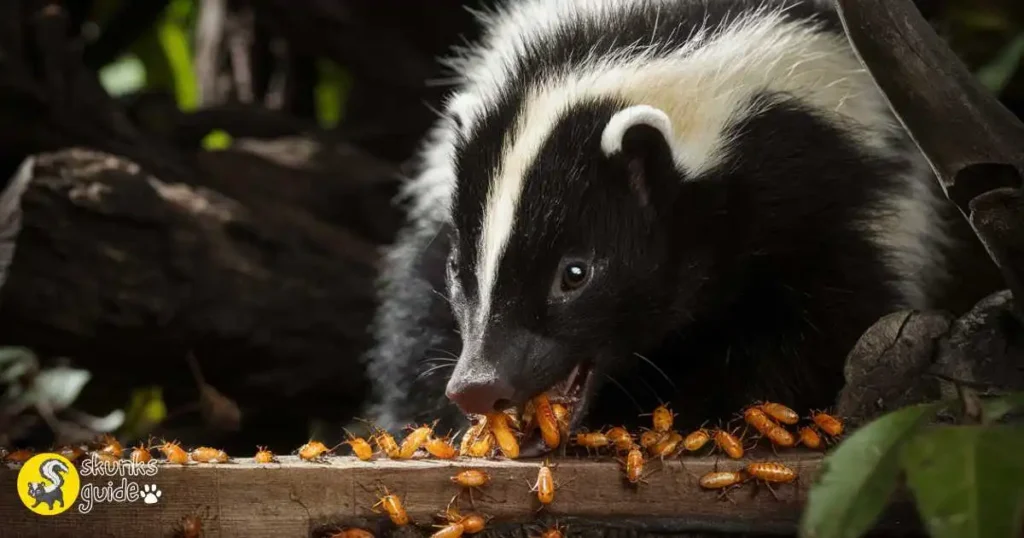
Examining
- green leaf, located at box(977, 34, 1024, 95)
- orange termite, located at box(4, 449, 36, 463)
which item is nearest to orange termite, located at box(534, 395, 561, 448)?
orange termite, located at box(4, 449, 36, 463)

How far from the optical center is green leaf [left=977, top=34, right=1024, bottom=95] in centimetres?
365

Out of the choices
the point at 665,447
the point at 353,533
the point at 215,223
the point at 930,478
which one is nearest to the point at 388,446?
the point at 353,533

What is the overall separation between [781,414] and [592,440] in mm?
453

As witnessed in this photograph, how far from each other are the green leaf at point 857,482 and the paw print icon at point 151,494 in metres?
1.34

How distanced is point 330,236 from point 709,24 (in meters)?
2.07

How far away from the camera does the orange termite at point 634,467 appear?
2.23m

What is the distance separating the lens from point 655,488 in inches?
89.0

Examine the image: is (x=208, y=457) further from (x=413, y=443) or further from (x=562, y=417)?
(x=562, y=417)

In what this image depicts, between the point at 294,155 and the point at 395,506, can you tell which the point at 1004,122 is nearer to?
the point at 395,506

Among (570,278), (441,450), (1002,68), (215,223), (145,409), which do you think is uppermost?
(1002,68)

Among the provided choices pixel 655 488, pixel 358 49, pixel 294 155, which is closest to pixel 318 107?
pixel 358 49

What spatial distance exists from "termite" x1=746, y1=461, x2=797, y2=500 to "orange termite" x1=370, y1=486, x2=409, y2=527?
715 millimetres

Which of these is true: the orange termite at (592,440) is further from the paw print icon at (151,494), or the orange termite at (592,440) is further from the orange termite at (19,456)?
the orange termite at (19,456)

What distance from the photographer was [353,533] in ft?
7.21
